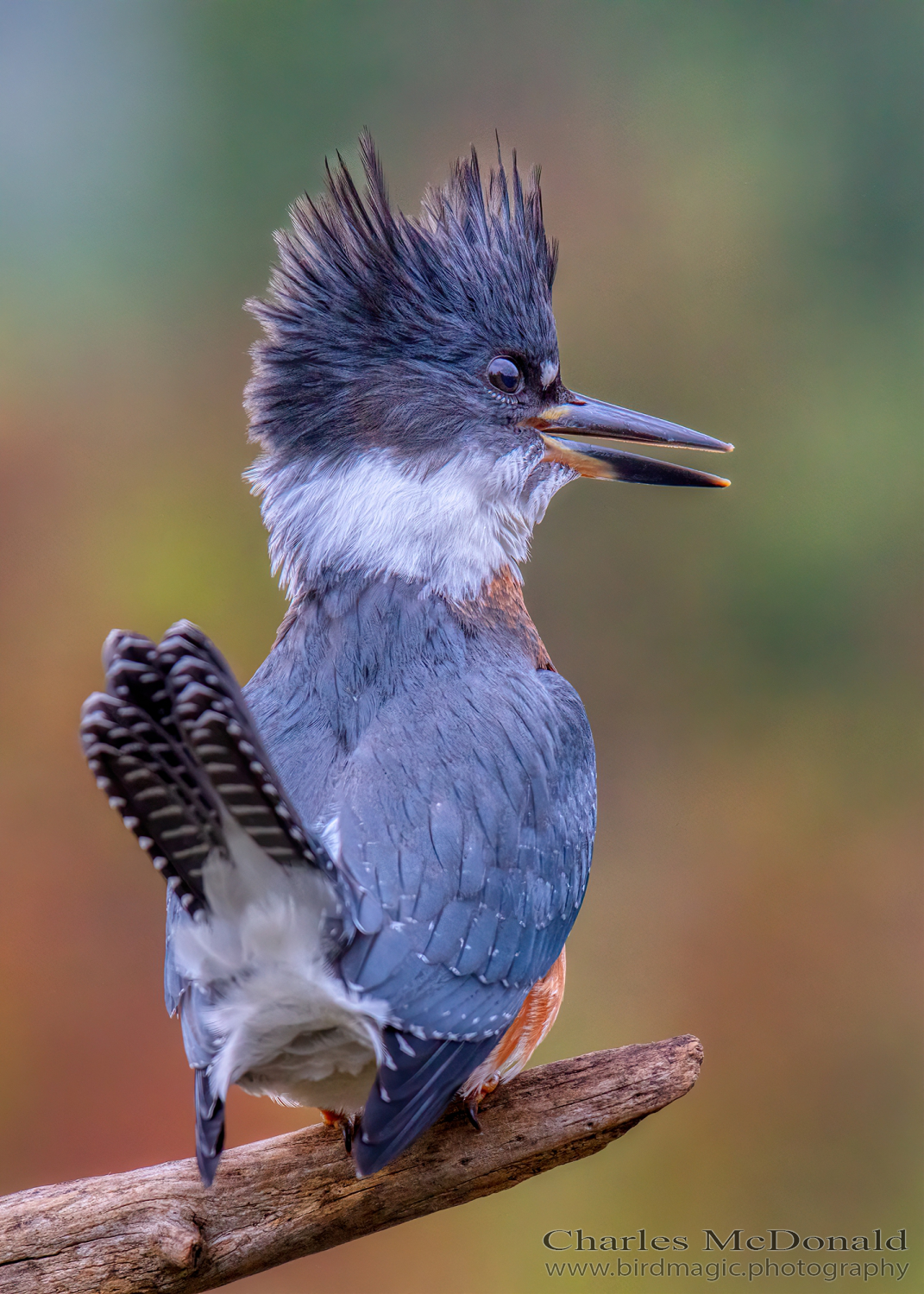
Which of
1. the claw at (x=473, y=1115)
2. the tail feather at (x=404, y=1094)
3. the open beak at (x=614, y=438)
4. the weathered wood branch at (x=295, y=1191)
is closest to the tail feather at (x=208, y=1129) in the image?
the tail feather at (x=404, y=1094)

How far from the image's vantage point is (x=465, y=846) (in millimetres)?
1338

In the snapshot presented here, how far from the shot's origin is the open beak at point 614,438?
5.67 feet

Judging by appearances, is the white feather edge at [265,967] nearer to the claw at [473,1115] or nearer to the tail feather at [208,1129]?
the tail feather at [208,1129]

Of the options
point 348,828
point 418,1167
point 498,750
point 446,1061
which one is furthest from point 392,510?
point 418,1167

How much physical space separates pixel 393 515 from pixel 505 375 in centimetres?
28

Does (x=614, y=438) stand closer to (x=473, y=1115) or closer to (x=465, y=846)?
(x=465, y=846)

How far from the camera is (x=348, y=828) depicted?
1304 millimetres

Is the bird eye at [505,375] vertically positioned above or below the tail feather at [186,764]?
above

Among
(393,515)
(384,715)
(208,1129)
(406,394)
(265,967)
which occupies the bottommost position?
(208,1129)

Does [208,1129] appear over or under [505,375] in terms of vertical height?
under

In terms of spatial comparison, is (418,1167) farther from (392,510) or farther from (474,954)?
(392,510)

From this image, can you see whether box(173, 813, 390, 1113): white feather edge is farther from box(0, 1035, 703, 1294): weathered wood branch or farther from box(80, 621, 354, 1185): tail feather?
box(0, 1035, 703, 1294): weathered wood branch

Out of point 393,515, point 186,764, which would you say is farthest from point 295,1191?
point 393,515

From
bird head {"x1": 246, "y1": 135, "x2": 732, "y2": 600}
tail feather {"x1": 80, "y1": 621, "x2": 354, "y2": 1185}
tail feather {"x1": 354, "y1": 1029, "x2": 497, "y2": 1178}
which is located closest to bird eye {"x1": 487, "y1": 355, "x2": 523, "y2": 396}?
bird head {"x1": 246, "y1": 135, "x2": 732, "y2": 600}
